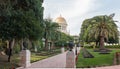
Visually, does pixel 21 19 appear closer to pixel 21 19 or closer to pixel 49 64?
pixel 21 19

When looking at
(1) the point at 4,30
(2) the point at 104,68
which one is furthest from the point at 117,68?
(1) the point at 4,30

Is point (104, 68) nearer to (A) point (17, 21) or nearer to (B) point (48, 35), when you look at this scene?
(A) point (17, 21)

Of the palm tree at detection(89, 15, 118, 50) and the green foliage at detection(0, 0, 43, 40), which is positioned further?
the palm tree at detection(89, 15, 118, 50)

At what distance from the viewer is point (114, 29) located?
47.8m

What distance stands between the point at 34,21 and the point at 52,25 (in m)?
32.5

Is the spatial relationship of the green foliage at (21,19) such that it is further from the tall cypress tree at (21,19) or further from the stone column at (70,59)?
the stone column at (70,59)

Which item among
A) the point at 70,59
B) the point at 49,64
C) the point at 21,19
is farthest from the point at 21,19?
the point at 70,59

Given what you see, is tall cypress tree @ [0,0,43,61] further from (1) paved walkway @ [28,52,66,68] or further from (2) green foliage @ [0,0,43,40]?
(1) paved walkway @ [28,52,66,68]

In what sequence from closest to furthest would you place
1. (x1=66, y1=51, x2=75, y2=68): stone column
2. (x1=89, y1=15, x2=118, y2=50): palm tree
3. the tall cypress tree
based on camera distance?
(x1=66, y1=51, x2=75, y2=68): stone column → the tall cypress tree → (x1=89, y1=15, x2=118, y2=50): palm tree

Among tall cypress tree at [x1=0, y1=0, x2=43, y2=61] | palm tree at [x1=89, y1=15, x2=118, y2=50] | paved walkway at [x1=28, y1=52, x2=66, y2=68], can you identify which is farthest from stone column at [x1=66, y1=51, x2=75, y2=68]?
palm tree at [x1=89, y1=15, x2=118, y2=50]

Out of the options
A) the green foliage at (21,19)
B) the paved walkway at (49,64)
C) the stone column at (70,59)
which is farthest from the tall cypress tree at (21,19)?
the stone column at (70,59)

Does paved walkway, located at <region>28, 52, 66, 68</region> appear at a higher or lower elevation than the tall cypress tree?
lower

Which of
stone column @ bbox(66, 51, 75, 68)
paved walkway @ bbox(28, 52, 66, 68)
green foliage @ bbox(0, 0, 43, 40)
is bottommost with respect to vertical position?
paved walkway @ bbox(28, 52, 66, 68)

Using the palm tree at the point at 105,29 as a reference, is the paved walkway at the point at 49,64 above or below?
below
